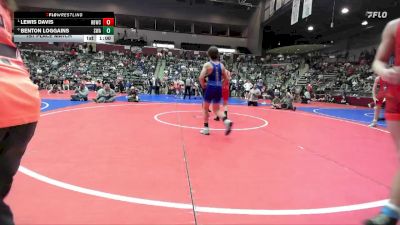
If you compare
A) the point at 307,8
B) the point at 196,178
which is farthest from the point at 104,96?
the point at 307,8

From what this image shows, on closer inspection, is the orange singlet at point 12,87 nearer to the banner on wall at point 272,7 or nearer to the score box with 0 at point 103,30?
the score box with 0 at point 103,30

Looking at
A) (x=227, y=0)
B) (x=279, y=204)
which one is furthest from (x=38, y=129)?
(x=227, y=0)

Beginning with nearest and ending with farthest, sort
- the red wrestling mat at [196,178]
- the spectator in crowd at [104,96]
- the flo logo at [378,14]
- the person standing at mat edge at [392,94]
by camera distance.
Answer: the person standing at mat edge at [392,94] → the red wrestling mat at [196,178] → the spectator in crowd at [104,96] → the flo logo at [378,14]

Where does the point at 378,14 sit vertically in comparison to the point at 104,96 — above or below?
above

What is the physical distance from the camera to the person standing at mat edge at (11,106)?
1527 millimetres

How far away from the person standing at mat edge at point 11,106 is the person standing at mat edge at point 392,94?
2.17 meters

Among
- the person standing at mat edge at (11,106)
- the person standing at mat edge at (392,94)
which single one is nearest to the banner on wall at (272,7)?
the person standing at mat edge at (392,94)

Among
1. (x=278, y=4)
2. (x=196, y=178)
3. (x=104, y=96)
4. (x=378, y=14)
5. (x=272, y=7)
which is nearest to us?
(x=196, y=178)

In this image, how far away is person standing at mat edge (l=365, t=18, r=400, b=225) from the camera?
1.88m

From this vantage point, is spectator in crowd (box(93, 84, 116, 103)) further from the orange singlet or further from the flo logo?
the flo logo
